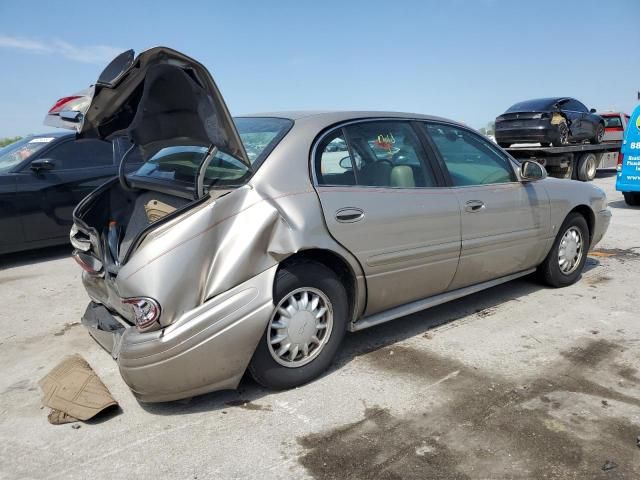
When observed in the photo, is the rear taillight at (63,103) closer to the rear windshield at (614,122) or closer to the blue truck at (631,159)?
the blue truck at (631,159)

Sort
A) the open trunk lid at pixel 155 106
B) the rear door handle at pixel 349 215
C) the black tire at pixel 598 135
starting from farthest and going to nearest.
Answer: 1. the black tire at pixel 598 135
2. the rear door handle at pixel 349 215
3. the open trunk lid at pixel 155 106

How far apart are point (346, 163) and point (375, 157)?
285 mm

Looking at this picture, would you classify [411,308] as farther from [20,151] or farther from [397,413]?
[20,151]

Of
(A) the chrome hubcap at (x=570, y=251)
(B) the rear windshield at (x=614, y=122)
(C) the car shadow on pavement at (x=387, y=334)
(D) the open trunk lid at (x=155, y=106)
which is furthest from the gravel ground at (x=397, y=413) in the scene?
(B) the rear windshield at (x=614, y=122)

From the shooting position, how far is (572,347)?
371 cm

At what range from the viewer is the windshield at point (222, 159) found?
3066 mm

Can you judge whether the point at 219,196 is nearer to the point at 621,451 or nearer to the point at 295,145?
the point at 295,145

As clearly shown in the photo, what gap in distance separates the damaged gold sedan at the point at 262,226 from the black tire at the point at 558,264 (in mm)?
704

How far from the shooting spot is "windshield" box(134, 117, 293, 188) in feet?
10.1

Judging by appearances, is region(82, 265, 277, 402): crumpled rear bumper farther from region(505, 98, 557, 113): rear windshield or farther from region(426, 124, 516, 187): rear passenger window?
region(505, 98, 557, 113): rear windshield

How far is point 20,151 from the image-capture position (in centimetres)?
675

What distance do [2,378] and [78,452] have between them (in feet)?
4.11

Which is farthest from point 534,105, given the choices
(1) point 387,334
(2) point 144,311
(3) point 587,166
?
(2) point 144,311

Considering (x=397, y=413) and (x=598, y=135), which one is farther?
(x=598, y=135)
